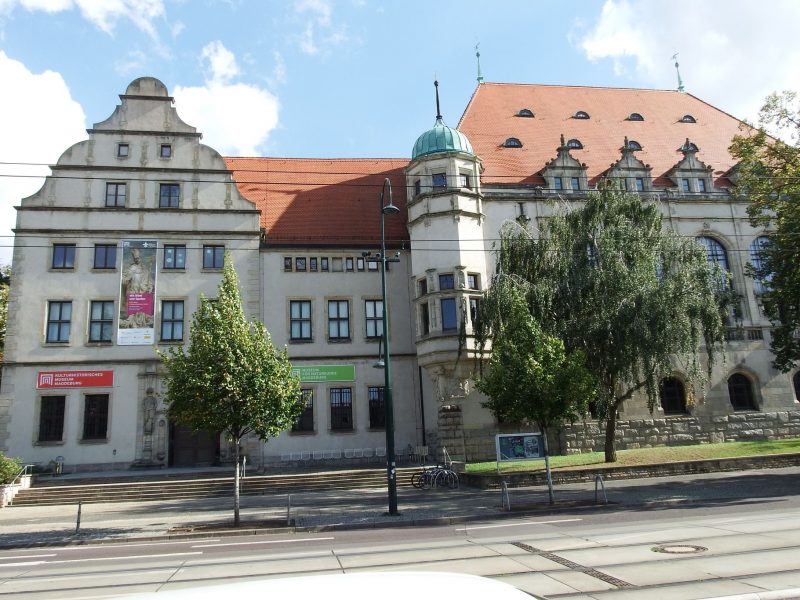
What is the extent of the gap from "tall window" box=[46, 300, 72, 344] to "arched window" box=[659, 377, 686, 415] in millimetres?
29932

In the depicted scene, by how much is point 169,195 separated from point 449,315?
1572cm

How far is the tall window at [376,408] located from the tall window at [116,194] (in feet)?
52.1

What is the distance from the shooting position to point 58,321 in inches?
1137

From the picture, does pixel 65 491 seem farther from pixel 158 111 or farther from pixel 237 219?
pixel 158 111

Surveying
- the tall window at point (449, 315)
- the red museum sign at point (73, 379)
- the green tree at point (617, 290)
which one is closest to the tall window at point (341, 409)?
the tall window at point (449, 315)

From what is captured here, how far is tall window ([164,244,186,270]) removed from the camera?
30.2 meters

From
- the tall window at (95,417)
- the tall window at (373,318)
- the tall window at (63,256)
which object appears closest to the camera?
the tall window at (95,417)

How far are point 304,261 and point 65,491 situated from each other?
15050 millimetres

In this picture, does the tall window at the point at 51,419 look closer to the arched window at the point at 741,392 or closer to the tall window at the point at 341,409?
the tall window at the point at 341,409

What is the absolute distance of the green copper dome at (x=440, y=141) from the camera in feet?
99.5

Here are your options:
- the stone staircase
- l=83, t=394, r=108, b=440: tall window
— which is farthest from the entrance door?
the stone staircase

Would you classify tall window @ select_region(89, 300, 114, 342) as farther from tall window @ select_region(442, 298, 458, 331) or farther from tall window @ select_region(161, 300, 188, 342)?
tall window @ select_region(442, 298, 458, 331)

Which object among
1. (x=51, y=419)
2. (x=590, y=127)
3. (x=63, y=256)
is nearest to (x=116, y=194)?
(x=63, y=256)

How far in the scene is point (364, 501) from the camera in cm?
1970
